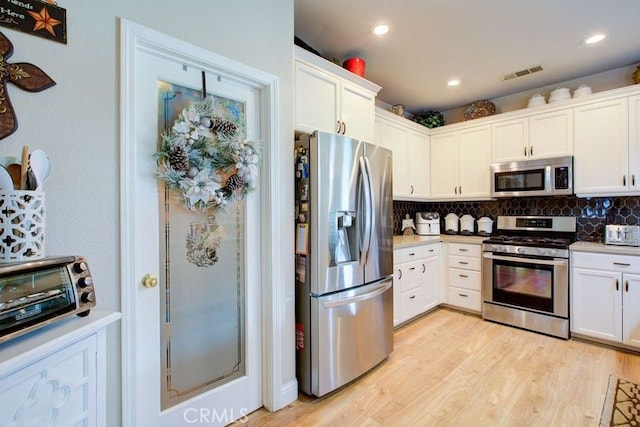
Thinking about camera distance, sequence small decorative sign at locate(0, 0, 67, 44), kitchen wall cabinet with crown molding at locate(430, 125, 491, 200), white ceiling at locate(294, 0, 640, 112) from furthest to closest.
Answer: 1. kitchen wall cabinet with crown molding at locate(430, 125, 491, 200)
2. white ceiling at locate(294, 0, 640, 112)
3. small decorative sign at locate(0, 0, 67, 44)

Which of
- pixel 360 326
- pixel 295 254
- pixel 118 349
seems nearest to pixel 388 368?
pixel 360 326

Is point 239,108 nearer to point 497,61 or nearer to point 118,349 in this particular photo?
point 118,349

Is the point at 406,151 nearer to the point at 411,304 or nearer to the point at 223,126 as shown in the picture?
the point at 411,304

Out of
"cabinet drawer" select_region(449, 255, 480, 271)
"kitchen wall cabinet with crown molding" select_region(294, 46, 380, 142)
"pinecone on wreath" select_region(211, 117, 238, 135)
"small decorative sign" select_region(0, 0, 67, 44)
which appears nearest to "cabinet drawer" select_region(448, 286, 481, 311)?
"cabinet drawer" select_region(449, 255, 480, 271)

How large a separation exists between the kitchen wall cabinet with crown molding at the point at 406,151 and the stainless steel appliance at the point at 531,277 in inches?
42.7

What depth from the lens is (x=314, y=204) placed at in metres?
1.95

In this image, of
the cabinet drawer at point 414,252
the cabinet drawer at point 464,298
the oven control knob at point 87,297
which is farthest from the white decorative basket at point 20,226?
the cabinet drawer at point 464,298

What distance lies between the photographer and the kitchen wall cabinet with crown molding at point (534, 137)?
3.13 meters

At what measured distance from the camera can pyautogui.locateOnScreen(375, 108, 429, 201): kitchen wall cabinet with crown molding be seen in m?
3.42

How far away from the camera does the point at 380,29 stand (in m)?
2.39

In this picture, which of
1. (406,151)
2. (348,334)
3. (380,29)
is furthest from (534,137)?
(348,334)

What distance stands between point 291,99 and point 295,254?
1.05 metres

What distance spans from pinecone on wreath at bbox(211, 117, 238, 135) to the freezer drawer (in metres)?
1.17

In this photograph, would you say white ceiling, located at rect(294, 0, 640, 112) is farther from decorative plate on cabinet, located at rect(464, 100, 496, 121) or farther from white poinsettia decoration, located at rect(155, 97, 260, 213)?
white poinsettia decoration, located at rect(155, 97, 260, 213)
